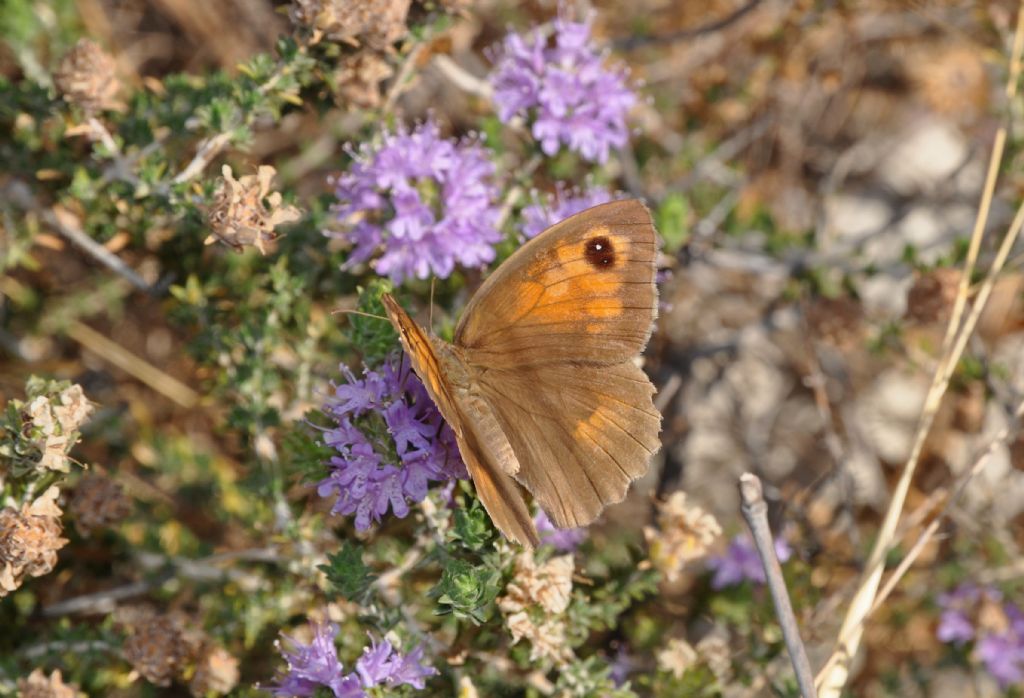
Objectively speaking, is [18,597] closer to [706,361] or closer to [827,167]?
[706,361]

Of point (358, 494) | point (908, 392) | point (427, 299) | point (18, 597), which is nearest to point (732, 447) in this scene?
point (908, 392)

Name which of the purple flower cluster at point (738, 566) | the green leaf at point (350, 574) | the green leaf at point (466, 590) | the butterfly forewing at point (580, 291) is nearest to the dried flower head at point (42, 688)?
the green leaf at point (350, 574)

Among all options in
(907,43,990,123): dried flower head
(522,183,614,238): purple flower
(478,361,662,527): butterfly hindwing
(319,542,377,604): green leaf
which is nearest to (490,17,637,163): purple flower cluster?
(522,183,614,238): purple flower

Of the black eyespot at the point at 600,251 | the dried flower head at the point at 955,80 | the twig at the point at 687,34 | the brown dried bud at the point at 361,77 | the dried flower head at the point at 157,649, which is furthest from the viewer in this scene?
the dried flower head at the point at 955,80

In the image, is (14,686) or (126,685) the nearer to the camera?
(14,686)

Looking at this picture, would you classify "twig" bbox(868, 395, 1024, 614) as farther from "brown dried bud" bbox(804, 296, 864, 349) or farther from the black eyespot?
the black eyespot

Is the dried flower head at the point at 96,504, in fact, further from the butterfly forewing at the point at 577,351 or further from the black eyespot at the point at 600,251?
the black eyespot at the point at 600,251

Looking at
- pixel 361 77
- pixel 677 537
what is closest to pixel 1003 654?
pixel 677 537
